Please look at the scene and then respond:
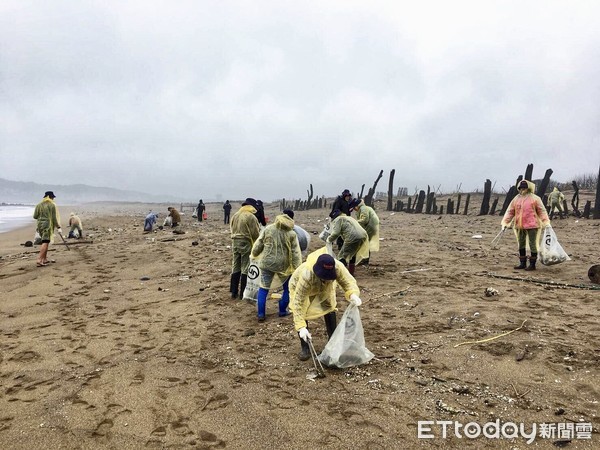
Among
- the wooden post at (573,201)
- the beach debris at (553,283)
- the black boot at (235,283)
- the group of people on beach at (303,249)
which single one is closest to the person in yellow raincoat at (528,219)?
the group of people on beach at (303,249)

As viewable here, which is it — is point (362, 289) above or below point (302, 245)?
below

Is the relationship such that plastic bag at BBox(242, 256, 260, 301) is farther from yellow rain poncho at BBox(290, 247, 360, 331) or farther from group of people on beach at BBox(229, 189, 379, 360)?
yellow rain poncho at BBox(290, 247, 360, 331)

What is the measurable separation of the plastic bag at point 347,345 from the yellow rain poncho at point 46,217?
27.5 feet

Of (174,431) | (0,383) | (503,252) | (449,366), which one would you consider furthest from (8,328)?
(503,252)

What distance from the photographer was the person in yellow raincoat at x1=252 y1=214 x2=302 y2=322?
558cm

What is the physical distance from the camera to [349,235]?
7211mm

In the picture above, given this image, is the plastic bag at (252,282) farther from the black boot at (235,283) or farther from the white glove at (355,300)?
the white glove at (355,300)

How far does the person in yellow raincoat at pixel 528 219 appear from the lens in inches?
A: 298

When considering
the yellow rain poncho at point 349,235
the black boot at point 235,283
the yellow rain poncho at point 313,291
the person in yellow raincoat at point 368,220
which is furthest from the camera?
the person in yellow raincoat at point 368,220

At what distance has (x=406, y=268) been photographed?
8461 millimetres

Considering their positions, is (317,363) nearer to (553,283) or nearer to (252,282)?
(252,282)

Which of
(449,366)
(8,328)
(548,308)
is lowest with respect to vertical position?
(8,328)

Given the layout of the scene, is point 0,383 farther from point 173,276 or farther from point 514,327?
point 514,327

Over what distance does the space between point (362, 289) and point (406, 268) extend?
197 cm
